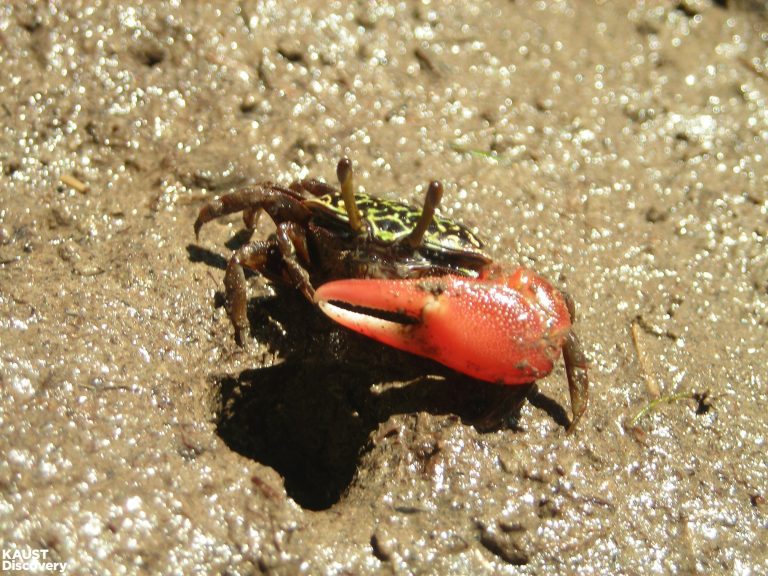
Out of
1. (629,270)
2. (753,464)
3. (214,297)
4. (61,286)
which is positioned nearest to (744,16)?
(629,270)

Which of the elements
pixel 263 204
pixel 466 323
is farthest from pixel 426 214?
pixel 263 204

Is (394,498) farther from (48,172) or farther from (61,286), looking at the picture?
(48,172)

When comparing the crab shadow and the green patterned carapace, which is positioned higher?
the green patterned carapace

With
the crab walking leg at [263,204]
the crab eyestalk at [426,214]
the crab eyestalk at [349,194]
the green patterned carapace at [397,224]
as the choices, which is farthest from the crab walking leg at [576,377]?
the crab walking leg at [263,204]

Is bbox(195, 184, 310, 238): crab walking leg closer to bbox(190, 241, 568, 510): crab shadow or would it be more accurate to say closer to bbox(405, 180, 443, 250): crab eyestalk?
bbox(190, 241, 568, 510): crab shadow

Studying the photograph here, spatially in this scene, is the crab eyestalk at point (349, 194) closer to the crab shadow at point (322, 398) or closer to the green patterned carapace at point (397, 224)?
the green patterned carapace at point (397, 224)

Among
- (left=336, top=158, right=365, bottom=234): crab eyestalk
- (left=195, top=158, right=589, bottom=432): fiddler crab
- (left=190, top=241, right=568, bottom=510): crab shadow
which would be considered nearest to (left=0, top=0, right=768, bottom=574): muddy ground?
(left=190, top=241, right=568, bottom=510): crab shadow
